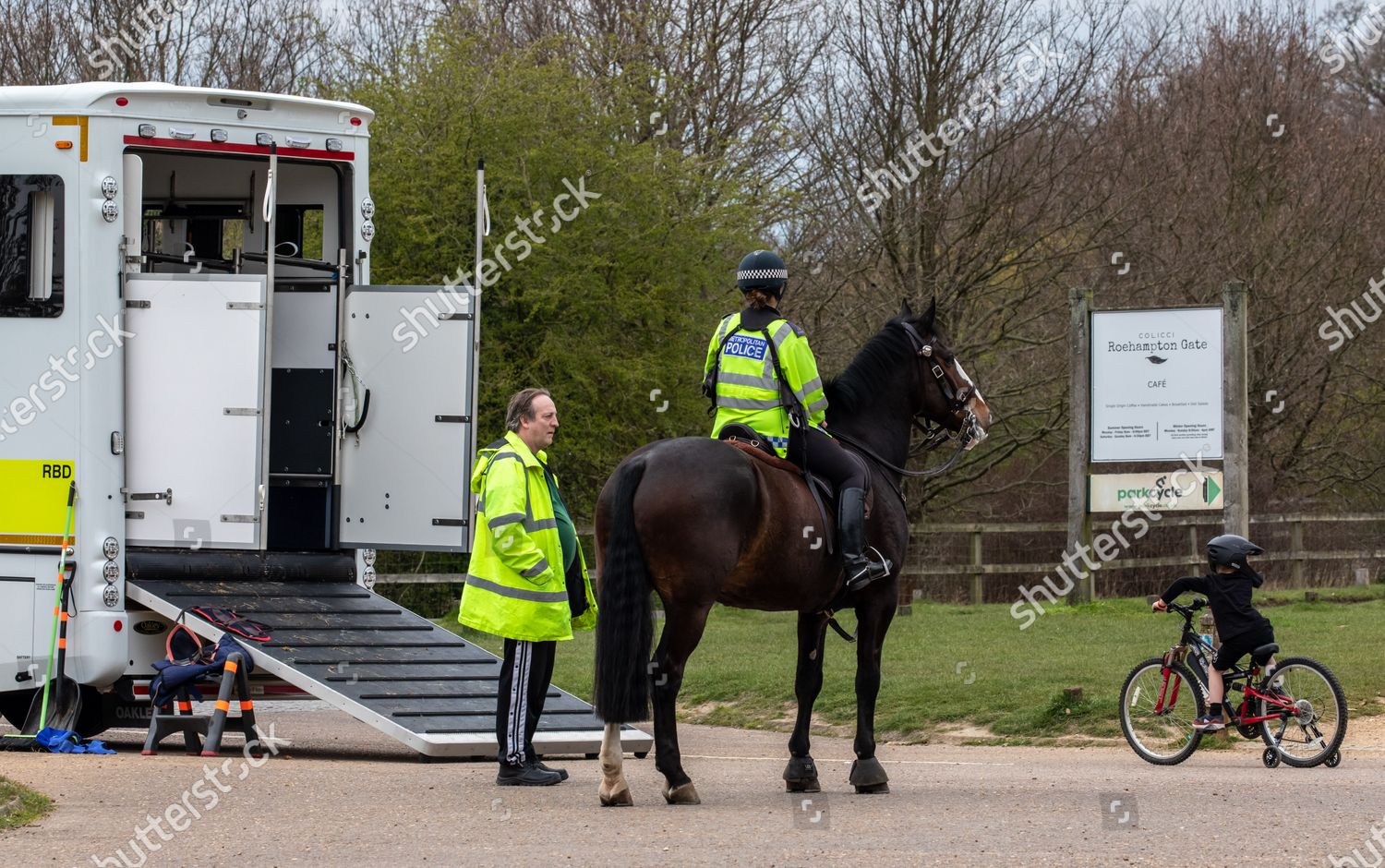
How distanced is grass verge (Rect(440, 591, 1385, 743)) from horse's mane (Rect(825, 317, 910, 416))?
324cm

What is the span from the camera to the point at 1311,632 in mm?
16969

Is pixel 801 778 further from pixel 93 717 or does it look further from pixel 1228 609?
pixel 93 717

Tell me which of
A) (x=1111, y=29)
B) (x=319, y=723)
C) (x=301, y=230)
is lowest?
(x=319, y=723)

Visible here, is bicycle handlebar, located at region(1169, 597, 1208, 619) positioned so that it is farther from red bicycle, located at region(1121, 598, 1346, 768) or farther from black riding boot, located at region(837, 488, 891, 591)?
black riding boot, located at region(837, 488, 891, 591)

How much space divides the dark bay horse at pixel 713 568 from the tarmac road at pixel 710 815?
0.33 meters

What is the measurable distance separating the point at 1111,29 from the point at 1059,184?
8.18 ft

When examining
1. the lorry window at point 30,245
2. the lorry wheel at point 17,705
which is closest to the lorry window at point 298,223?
the lorry window at point 30,245

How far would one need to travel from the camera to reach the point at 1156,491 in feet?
57.7

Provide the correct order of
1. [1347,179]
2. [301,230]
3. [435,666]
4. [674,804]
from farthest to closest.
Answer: [1347,179], [301,230], [435,666], [674,804]

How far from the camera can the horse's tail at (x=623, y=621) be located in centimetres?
808

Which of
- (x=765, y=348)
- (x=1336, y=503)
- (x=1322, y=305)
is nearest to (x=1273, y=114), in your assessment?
(x=1322, y=305)

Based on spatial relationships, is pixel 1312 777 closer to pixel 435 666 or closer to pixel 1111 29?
pixel 435 666

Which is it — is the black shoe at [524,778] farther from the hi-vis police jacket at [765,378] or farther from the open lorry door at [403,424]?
the open lorry door at [403,424]

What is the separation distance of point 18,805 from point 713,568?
3.22m
